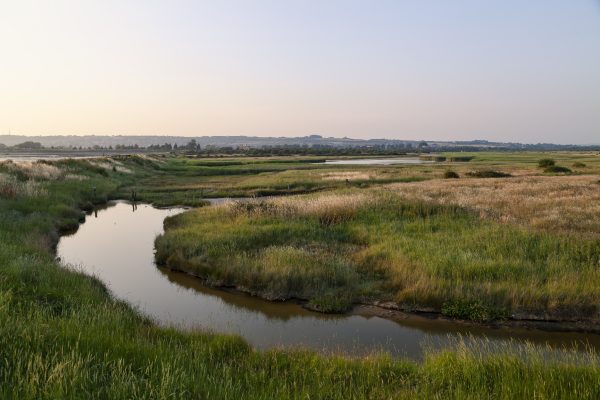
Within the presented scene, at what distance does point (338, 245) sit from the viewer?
17984 mm

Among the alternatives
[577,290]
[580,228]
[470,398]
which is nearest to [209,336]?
[470,398]

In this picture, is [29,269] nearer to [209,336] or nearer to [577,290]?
[209,336]

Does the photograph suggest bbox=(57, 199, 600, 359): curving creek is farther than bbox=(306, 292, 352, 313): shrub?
No

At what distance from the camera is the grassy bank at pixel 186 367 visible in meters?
5.32

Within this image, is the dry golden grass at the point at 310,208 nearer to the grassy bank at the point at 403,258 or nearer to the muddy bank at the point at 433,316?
the grassy bank at the point at 403,258

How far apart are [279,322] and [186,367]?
602 cm

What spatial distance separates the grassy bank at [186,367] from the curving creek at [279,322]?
4.32 ft

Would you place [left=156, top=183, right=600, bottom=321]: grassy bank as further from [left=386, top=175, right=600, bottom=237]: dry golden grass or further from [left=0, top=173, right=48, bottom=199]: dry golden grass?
[left=0, top=173, right=48, bottom=199]: dry golden grass

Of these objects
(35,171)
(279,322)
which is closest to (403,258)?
(279,322)

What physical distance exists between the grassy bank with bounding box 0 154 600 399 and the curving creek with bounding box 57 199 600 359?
1316 mm

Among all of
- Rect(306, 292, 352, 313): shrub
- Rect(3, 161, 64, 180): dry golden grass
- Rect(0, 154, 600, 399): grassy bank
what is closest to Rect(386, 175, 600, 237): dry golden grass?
Rect(306, 292, 352, 313): shrub

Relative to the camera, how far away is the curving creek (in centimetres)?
1077

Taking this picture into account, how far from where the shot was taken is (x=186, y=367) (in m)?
6.54

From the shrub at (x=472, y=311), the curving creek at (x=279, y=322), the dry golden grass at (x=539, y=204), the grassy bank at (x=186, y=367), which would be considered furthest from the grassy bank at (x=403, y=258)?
the grassy bank at (x=186, y=367)
